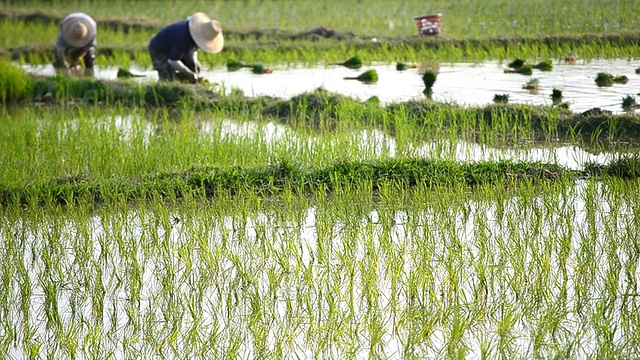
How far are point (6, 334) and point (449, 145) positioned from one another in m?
3.34

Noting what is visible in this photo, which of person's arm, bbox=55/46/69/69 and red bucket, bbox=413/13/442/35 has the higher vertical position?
red bucket, bbox=413/13/442/35

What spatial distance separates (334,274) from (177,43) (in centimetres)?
581

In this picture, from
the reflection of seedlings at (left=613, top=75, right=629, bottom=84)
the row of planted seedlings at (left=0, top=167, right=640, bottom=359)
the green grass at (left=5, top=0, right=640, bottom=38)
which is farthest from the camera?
the green grass at (left=5, top=0, right=640, bottom=38)

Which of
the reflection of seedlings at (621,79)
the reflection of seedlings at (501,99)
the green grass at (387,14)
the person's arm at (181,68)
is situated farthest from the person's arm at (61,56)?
the reflection of seedlings at (621,79)

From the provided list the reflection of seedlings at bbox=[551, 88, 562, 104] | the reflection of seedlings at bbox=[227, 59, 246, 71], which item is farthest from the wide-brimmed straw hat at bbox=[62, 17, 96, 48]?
the reflection of seedlings at bbox=[551, 88, 562, 104]

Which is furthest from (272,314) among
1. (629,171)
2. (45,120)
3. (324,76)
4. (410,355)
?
(324,76)

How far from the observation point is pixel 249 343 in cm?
307

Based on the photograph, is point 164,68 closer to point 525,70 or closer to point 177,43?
point 177,43

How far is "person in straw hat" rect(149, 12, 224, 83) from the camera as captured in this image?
872cm

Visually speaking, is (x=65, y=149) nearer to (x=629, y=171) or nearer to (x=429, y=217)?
(x=429, y=217)

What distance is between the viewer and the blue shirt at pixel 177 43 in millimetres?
8867

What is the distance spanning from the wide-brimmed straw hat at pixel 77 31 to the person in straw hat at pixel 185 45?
1917 mm

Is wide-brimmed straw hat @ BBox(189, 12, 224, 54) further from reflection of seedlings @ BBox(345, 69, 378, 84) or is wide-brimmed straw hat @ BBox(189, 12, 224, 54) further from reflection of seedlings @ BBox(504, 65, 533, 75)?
reflection of seedlings @ BBox(504, 65, 533, 75)

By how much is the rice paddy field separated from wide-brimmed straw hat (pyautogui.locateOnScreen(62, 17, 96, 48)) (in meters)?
1.88
